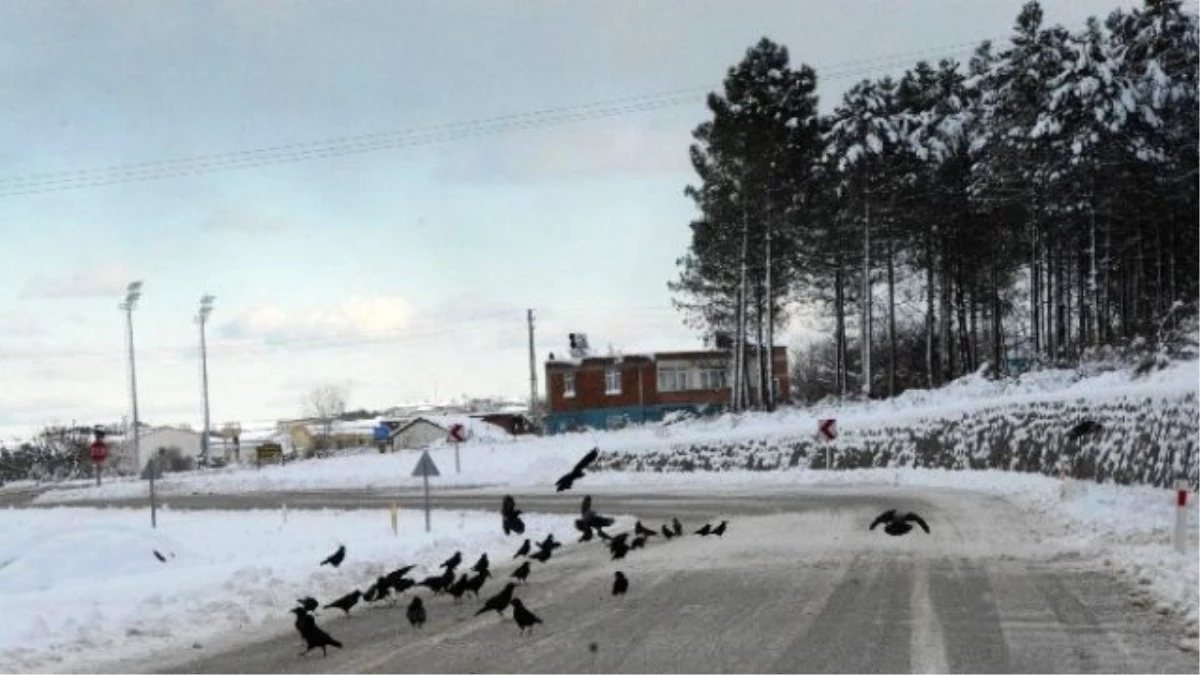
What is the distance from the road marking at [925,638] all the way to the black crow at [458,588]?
4564 mm

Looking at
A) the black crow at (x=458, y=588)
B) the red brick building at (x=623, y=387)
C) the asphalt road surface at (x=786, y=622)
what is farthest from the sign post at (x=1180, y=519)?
the red brick building at (x=623, y=387)

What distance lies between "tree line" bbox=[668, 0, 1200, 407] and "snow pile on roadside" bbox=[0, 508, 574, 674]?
A: 2392 cm

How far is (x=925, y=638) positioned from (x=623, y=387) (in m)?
69.8

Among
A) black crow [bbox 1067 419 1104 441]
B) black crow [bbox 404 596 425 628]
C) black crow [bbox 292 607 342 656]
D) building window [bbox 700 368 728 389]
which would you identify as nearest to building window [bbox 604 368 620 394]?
building window [bbox 700 368 728 389]

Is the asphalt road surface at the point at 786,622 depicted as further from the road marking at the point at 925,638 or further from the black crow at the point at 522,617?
the black crow at the point at 522,617

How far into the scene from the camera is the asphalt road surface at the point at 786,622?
8.86 metres

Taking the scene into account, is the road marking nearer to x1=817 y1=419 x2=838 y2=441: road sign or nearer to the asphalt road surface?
the asphalt road surface

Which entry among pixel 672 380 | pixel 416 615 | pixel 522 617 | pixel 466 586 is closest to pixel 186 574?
pixel 466 586

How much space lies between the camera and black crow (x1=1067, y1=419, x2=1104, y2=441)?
27241mm

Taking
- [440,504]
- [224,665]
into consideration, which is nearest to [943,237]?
[440,504]

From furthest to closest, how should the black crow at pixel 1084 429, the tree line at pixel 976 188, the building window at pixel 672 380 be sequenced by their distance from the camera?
the building window at pixel 672 380, the tree line at pixel 976 188, the black crow at pixel 1084 429

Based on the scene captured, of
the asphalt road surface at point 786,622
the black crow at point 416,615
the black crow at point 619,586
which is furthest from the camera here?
the black crow at point 619,586

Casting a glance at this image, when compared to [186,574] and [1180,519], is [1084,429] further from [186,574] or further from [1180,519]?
[186,574]

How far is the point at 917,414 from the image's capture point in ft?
127
